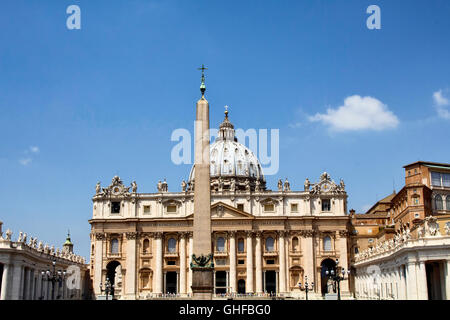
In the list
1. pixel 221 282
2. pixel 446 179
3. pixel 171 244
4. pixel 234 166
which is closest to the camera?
pixel 446 179

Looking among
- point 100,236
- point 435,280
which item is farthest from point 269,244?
point 435,280

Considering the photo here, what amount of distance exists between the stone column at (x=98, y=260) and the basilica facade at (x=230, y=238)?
136 millimetres

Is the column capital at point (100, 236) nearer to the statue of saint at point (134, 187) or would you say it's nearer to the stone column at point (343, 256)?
the statue of saint at point (134, 187)

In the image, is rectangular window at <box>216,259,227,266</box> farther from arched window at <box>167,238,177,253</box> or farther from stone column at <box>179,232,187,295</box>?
arched window at <box>167,238,177,253</box>

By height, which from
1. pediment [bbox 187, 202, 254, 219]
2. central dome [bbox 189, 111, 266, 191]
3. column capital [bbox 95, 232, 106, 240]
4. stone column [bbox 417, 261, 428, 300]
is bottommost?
stone column [bbox 417, 261, 428, 300]

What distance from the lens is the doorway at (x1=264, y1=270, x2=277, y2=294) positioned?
270 feet

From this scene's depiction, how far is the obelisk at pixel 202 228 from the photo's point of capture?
36812 millimetres

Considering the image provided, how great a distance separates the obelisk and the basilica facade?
4401 centimetres

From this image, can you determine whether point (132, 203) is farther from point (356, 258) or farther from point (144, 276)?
point (356, 258)

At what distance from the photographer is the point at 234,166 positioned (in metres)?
111

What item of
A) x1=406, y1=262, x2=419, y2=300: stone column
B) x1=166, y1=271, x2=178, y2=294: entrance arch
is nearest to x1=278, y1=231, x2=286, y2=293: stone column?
x1=166, y1=271, x2=178, y2=294: entrance arch

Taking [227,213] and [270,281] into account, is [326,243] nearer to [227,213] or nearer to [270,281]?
[270,281]

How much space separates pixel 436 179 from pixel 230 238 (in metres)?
27.8
